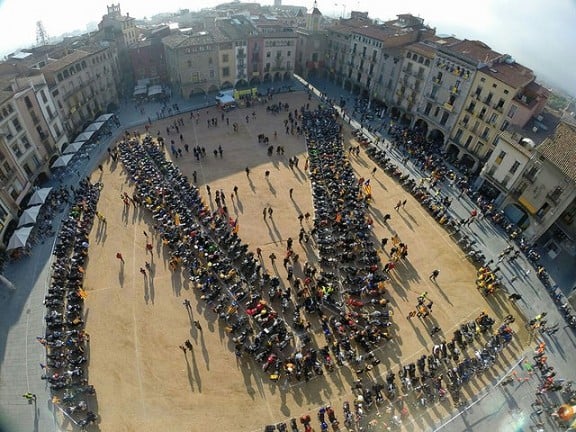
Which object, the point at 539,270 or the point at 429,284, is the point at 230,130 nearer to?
the point at 429,284

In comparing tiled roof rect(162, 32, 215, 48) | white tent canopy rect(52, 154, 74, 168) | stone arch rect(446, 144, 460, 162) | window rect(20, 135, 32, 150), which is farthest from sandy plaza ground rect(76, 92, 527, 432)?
tiled roof rect(162, 32, 215, 48)

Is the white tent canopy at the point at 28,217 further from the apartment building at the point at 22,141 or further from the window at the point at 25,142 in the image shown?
the window at the point at 25,142

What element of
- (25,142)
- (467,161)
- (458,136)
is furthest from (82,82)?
(467,161)


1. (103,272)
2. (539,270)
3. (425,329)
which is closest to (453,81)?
(539,270)

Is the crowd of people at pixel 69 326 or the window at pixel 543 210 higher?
the window at pixel 543 210

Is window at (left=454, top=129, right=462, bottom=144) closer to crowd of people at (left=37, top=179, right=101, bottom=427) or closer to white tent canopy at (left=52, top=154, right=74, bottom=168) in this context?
crowd of people at (left=37, top=179, right=101, bottom=427)

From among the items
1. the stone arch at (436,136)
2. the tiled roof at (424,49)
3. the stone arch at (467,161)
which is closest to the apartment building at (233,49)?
the tiled roof at (424,49)

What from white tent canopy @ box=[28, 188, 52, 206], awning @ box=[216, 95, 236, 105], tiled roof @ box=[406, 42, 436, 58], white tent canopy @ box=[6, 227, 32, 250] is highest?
tiled roof @ box=[406, 42, 436, 58]

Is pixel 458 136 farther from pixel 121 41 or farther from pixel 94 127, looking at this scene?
pixel 121 41

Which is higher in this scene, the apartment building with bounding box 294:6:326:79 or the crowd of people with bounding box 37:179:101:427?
the apartment building with bounding box 294:6:326:79
